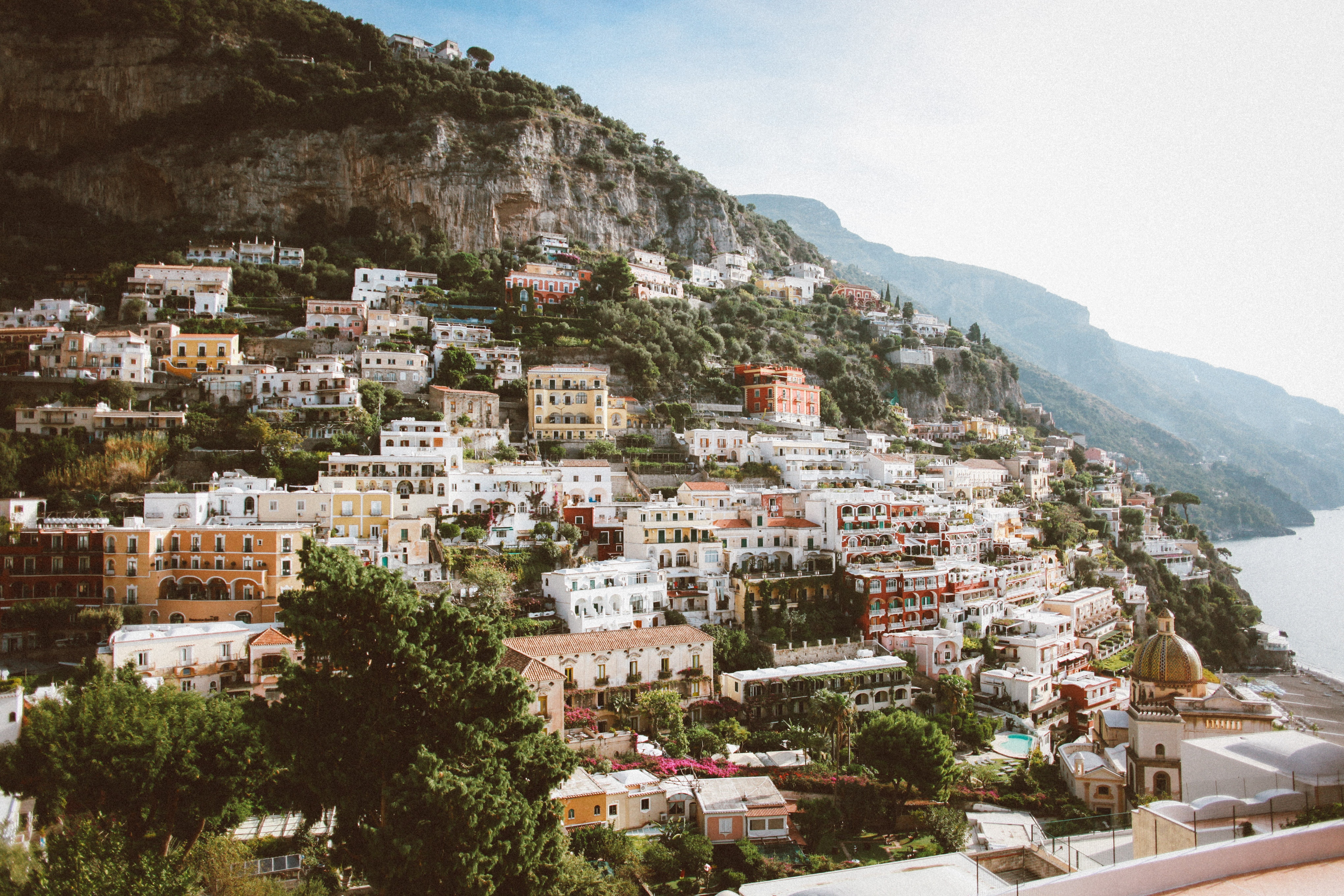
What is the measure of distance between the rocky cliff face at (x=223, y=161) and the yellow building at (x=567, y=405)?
98.5 ft

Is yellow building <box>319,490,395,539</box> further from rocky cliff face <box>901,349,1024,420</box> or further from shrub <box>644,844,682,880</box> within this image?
rocky cliff face <box>901,349,1024,420</box>

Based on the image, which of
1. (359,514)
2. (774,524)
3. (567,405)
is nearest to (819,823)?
(774,524)

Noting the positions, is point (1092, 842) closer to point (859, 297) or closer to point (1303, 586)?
point (859, 297)

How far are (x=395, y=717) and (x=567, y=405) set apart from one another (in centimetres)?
3546

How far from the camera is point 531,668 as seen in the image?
1023 inches

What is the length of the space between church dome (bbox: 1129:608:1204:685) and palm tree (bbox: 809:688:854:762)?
939cm

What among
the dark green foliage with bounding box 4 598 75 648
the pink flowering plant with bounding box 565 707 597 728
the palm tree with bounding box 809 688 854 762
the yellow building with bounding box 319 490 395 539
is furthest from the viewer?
the yellow building with bounding box 319 490 395 539

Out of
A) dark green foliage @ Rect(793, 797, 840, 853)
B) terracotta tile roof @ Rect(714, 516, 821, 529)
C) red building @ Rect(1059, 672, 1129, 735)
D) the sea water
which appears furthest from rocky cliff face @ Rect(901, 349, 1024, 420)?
dark green foliage @ Rect(793, 797, 840, 853)

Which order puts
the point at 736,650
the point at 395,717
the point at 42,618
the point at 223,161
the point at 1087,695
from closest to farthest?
the point at 395,717 → the point at 42,618 → the point at 736,650 → the point at 1087,695 → the point at 223,161

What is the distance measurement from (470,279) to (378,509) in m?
34.4

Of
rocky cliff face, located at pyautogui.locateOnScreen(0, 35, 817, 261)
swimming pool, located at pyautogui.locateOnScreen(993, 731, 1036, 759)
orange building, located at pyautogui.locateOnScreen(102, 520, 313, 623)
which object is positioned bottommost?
swimming pool, located at pyautogui.locateOnScreen(993, 731, 1036, 759)

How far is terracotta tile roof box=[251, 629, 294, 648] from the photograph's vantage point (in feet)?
88.4

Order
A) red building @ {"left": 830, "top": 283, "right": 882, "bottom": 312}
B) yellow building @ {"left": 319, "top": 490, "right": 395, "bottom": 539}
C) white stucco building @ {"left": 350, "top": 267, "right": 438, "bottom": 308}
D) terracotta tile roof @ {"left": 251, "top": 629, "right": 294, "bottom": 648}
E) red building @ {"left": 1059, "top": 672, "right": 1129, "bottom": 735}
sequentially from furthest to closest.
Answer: red building @ {"left": 830, "top": 283, "right": 882, "bottom": 312}
white stucco building @ {"left": 350, "top": 267, "right": 438, "bottom": 308}
yellow building @ {"left": 319, "top": 490, "right": 395, "bottom": 539}
red building @ {"left": 1059, "top": 672, "right": 1129, "bottom": 735}
terracotta tile roof @ {"left": 251, "top": 629, "right": 294, "bottom": 648}

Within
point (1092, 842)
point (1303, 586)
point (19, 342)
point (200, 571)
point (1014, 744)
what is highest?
point (19, 342)
